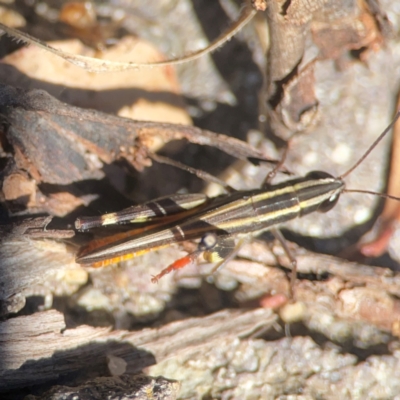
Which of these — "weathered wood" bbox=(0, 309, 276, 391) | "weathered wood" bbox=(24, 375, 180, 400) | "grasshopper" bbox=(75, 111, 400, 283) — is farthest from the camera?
"grasshopper" bbox=(75, 111, 400, 283)

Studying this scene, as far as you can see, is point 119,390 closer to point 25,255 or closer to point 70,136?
point 25,255

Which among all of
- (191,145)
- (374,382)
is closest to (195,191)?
(191,145)

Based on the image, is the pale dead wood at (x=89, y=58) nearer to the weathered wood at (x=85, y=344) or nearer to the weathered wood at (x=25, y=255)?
the weathered wood at (x=25, y=255)

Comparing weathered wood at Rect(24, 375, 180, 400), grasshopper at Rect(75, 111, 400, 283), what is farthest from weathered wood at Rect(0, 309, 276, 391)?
grasshopper at Rect(75, 111, 400, 283)

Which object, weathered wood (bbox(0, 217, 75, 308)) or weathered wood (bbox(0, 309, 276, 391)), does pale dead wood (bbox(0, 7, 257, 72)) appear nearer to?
weathered wood (bbox(0, 217, 75, 308))

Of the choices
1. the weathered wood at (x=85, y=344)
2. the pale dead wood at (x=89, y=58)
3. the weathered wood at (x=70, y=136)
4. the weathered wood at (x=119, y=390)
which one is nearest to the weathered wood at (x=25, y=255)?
the weathered wood at (x=85, y=344)
